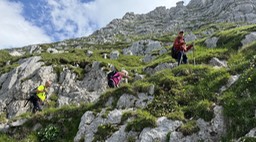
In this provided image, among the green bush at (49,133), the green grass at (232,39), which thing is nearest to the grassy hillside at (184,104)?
the green bush at (49,133)

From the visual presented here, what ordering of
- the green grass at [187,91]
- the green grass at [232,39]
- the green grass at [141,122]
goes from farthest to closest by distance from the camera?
1. the green grass at [232,39]
2. the green grass at [187,91]
3. the green grass at [141,122]

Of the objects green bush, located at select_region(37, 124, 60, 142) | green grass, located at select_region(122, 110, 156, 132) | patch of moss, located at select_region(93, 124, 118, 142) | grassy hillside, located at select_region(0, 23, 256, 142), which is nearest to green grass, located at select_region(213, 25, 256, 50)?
grassy hillside, located at select_region(0, 23, 256, 142)

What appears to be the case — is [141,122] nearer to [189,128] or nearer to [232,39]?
[189,128]

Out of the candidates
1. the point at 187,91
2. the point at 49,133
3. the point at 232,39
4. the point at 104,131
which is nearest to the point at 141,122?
the point at 104,131

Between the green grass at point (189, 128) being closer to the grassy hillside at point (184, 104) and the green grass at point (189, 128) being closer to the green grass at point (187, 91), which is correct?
the grassy hillside at point (184, 104)

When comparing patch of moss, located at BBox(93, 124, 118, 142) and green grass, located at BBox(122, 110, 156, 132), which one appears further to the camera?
patch of moss, located at BBox(93, 124, 118, 142)

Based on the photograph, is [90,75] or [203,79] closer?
[203,79]

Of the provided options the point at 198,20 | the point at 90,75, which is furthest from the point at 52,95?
the point at 198,20

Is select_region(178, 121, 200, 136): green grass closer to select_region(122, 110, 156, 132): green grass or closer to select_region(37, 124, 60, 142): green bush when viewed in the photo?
select_region(122, 110, 156, 132): green grass

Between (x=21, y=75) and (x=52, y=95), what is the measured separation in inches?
310

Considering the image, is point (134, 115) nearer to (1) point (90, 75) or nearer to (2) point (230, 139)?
(2) point (230, 139)

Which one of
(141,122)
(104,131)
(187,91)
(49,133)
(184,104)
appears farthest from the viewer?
(49,133)

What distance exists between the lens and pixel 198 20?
645 feet

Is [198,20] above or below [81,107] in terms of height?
above
